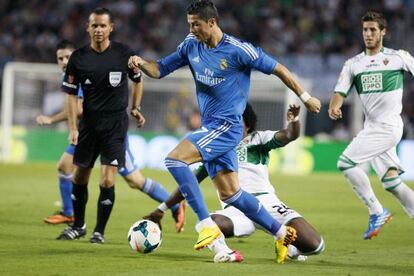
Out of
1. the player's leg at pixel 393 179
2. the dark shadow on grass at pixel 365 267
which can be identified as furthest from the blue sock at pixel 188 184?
the player's leg at pixel 393 179

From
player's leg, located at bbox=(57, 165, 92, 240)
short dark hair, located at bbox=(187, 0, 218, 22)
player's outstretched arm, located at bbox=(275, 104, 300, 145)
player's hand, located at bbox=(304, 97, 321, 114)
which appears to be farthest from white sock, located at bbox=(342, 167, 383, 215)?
short dark hair, located at bbox=(187, 0, 218, 22)

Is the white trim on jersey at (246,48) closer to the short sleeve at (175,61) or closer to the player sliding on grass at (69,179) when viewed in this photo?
the short sleeve at (175,61)

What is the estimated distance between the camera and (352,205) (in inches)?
669

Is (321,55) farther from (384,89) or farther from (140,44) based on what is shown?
(384,89)

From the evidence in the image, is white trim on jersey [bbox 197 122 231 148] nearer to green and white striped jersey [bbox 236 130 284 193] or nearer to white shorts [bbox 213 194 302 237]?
green and white striped jersey [bbox 236 130 284 193]

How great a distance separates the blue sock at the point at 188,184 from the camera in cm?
868

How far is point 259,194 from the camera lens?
9.66 meters

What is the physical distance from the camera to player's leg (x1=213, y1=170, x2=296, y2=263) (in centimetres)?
881

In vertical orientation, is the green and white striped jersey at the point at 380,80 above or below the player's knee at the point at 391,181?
above

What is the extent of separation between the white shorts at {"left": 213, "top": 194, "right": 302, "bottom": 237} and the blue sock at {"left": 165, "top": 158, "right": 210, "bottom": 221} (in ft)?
2.93

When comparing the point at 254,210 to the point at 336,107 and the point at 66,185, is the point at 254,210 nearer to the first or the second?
the point at 336,107

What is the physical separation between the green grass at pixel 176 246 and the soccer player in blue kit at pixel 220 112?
1.63 ft

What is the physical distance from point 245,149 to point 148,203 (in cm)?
685

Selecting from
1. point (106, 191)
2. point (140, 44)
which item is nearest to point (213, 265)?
point (106, 191)
